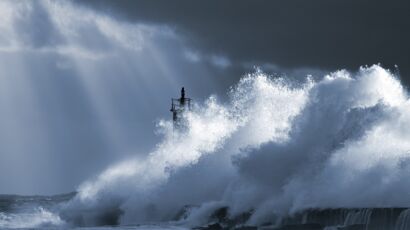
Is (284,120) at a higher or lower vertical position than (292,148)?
higher

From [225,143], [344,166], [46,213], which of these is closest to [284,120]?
[225,143]

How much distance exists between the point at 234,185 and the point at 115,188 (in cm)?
1227

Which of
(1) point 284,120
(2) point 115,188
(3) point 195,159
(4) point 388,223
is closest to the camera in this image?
(4) point 388,223

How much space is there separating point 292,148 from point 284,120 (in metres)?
6.14

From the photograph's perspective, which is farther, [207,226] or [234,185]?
[234,185]

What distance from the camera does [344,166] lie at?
117 ft

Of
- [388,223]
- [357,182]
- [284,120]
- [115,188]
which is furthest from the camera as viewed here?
[115,188]

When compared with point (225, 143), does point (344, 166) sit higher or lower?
lower

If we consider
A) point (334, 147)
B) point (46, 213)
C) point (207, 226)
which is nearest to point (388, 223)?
point (334, 147)

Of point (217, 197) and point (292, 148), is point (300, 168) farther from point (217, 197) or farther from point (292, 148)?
point (217, 197)

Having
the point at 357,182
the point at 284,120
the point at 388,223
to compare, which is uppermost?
the point at 284,120

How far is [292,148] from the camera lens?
128 ft

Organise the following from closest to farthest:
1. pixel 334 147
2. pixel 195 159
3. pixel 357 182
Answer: pixel 357 182, pixel 334 147, pixel 195 159

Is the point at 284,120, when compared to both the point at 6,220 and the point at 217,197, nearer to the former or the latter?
the point at 217,197
